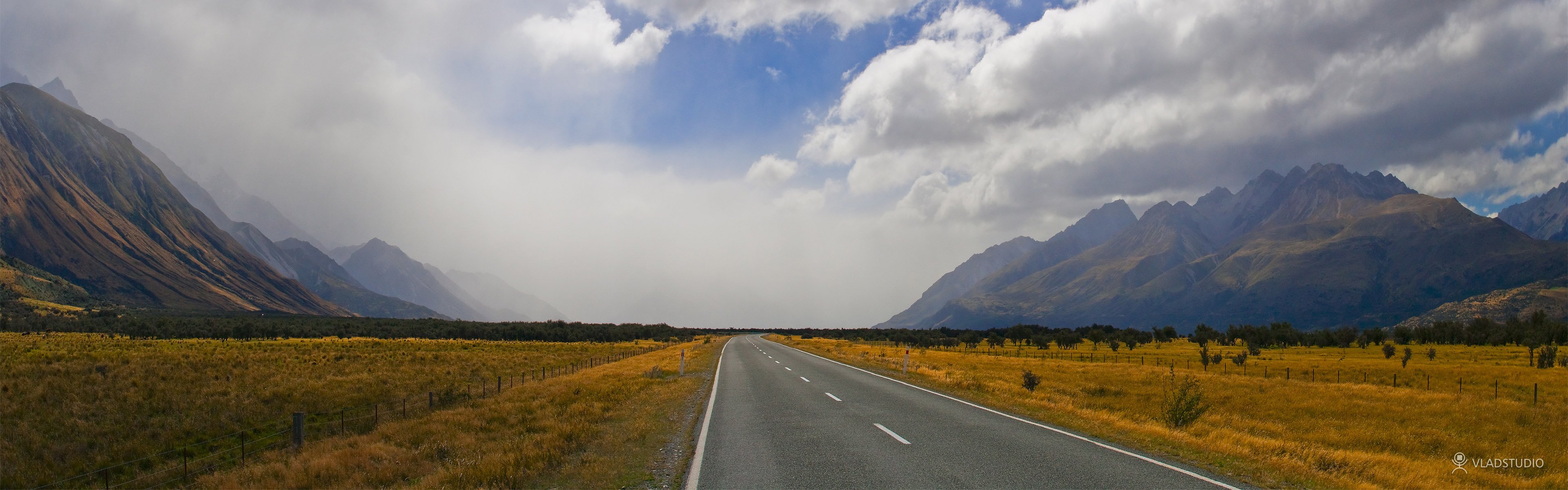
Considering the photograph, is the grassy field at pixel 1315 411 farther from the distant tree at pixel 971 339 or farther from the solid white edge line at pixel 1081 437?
the distant tree at pixel 971 339

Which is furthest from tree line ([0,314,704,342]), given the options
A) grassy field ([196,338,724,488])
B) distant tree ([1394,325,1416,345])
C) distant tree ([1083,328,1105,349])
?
distant tree ([1394,325,1416,345])

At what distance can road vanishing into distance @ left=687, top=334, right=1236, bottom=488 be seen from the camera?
9.01 m

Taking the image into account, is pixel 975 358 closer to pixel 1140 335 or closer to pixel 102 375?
pixel 102 375

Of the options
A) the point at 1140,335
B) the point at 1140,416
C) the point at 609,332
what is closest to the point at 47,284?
the point at 609,332

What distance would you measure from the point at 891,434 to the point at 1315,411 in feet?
87.1

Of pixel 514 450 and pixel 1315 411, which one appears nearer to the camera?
pixel 514 450

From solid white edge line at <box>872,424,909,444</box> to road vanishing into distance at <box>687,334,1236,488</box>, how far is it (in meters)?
0.05

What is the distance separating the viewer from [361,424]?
76.3 feet

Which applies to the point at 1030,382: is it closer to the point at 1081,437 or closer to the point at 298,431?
the point at 1081,437

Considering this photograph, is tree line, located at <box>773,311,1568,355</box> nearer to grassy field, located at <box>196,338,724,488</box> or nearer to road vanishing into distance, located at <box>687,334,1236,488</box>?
grassy field, located at <box>196,338,724,488</box>

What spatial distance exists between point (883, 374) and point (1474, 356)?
7306cm

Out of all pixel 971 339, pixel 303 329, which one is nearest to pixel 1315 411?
pixel 971 339

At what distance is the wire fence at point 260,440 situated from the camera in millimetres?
17031

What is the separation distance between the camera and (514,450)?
12.6m
